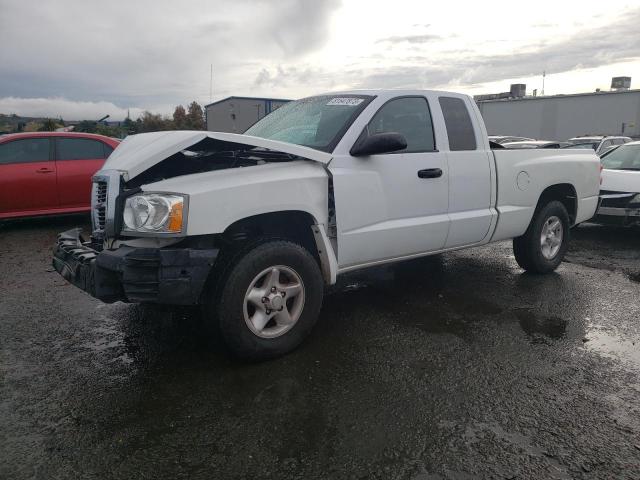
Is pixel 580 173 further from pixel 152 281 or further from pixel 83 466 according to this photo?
pixel 83 466

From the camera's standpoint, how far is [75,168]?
326 inches

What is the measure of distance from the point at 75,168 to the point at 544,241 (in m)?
7.12

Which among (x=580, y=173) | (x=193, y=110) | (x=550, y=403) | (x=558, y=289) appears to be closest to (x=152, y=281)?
(x=550, y=403)

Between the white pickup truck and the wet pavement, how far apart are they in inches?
20.8

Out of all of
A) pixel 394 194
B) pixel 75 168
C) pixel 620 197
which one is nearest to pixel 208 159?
pixel 394 194

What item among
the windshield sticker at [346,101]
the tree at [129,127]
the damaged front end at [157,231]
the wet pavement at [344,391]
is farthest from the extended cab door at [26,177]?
A: the tree at [129,127]

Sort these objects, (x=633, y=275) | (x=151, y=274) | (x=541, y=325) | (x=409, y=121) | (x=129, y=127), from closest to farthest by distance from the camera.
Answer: (x=151, y=274) < (x=541, y=325) < (x=409, y=121) < (x=633, y=275) < (x=129, y=127)

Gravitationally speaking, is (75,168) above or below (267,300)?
above

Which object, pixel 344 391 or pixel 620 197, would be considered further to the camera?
pixel 620 197

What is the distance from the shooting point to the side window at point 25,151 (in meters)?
7.88

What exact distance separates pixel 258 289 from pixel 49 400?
Answer: 1395mm

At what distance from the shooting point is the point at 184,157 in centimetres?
358

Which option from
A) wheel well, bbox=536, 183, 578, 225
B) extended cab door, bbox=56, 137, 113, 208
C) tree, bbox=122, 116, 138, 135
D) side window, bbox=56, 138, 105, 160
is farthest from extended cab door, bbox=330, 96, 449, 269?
tree, bbox=122, 116, 138, 135

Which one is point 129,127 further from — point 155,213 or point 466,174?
point 155,213
